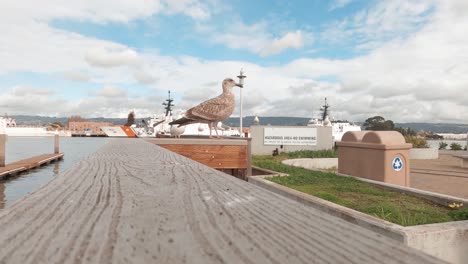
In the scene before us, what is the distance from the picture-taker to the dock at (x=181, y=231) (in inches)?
35.8

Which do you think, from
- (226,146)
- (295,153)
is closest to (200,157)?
(226,146)

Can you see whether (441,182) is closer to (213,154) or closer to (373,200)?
(373,200)

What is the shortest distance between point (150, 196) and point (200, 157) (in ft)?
22.8

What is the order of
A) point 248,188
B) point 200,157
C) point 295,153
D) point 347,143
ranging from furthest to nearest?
point 295,153, point 347,143, point 200,157, point 248,188

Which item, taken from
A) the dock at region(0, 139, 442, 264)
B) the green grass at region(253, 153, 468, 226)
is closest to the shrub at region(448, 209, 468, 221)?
the green grass at region(253, 153, 468, 226)

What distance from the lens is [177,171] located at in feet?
8.45

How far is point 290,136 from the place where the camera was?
22656mm

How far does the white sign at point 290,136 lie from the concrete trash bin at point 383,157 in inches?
440

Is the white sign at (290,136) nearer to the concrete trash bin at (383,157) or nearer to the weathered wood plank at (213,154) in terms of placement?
the concrete trash bin at (383,157)

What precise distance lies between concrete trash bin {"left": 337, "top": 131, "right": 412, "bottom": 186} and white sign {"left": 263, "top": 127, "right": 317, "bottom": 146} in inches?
440

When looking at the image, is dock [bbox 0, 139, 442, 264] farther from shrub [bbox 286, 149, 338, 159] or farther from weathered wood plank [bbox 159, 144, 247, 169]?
shrub [bbox 286, 149, 338, 159]

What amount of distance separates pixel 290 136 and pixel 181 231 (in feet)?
71.8

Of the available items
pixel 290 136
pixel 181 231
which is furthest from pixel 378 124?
pixel 181 231

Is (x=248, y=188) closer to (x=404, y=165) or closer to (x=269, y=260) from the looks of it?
(x=269, y=260)
